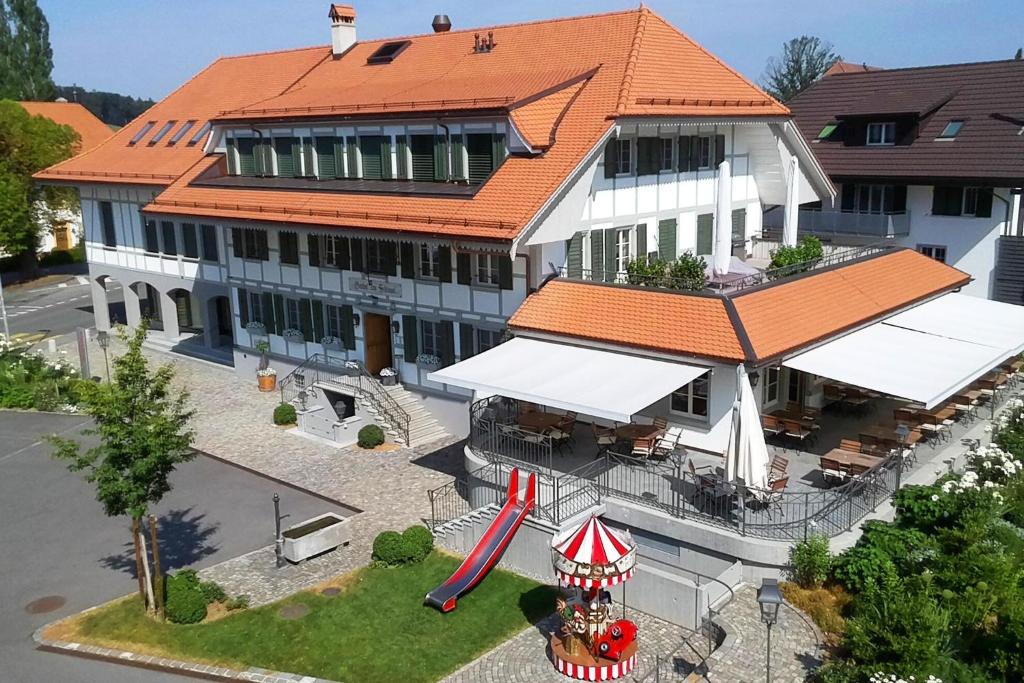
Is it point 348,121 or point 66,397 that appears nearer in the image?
point 348,121

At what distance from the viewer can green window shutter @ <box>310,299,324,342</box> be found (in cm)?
2759

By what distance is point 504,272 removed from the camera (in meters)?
22.3

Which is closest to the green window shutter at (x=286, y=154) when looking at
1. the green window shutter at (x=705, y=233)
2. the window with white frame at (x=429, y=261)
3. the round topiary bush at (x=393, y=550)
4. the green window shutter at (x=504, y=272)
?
the window with white frame at (x=429, y=261)

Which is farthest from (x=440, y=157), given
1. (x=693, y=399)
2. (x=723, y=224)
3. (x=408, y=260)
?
(x=693, y=399)

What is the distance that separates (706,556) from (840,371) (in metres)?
4.84

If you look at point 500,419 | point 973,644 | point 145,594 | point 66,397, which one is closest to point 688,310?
point 500,419

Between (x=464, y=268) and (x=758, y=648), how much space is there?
12.3 m

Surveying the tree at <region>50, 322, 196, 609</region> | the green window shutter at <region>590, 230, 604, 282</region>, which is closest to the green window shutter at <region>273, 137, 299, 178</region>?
the green window shutter at <region>590, 230, 604, 282</region>

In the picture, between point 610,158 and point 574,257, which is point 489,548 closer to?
point 574,257

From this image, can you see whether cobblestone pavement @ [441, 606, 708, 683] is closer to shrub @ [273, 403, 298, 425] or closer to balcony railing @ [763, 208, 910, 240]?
shrub @ [273, 403, 298, 425]

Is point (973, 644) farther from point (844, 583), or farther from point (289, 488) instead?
point (289, 488)

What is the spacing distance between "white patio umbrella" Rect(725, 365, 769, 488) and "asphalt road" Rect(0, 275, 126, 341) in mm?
32380

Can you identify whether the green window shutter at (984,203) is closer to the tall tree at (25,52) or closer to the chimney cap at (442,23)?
A: the chimney cap at (442,23)

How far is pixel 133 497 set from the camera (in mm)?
14766
